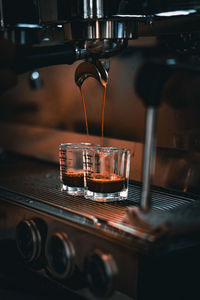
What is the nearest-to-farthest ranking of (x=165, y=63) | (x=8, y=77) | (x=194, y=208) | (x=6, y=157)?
(x=165, y=63), (x=194, y=208), (x=8, y=77), (x=6, y=157)

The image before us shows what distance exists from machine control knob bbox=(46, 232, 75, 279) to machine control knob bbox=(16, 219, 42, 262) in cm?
3

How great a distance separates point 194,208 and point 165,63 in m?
0.28

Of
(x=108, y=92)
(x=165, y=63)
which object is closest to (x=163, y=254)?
(x=165, y=63)

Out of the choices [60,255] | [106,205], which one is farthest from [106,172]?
Answer: [60,255]

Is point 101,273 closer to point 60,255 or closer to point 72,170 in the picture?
point 60,255

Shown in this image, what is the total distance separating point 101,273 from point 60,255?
100 mm

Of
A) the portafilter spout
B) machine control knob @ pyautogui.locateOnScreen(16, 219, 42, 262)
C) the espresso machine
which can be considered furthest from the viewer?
the portafilter spout

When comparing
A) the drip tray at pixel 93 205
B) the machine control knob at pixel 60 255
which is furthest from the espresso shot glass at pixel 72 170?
the machine control knob at pixel 60 255

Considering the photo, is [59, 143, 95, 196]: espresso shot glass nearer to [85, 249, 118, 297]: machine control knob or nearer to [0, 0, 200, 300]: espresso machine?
[0, 0, 200, 300]: espresso machine

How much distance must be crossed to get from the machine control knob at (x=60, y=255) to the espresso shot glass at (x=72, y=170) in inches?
5.6

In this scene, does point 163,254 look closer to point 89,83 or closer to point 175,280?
point 175,280

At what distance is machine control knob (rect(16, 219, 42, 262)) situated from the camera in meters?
0.71

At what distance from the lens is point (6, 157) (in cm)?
126

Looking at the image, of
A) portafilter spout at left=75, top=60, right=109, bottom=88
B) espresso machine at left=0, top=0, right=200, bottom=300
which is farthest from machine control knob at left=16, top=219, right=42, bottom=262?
portafilter spout at left=75, top=60, right=109, bottom=88
